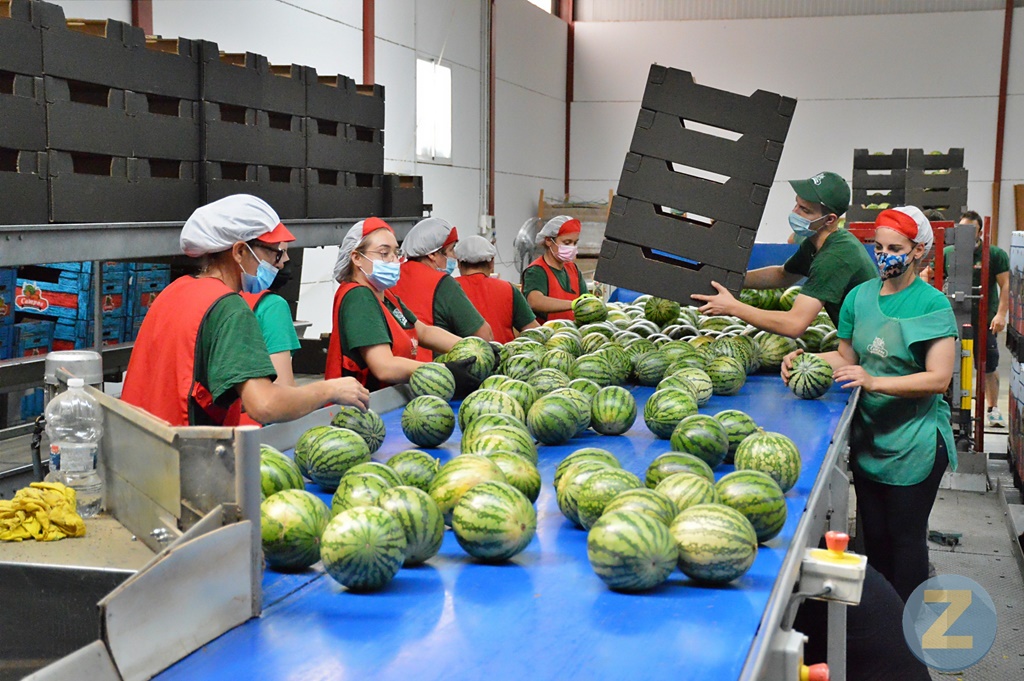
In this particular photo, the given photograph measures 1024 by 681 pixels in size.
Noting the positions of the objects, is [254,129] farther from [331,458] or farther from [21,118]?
[331,458]

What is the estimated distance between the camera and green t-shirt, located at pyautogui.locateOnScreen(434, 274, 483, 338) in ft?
17.7

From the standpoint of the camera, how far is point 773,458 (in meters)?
2.56

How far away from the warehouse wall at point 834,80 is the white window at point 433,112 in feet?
17.9

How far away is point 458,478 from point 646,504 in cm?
44

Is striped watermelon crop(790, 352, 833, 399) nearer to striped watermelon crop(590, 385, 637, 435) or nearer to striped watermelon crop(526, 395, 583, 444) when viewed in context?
striped watermelon crop(590, 385, 637, 435)

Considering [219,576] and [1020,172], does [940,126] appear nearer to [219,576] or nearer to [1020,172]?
[1020,172]

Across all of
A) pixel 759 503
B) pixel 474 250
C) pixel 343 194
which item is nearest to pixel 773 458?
pixel 759 503

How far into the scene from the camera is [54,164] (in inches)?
164

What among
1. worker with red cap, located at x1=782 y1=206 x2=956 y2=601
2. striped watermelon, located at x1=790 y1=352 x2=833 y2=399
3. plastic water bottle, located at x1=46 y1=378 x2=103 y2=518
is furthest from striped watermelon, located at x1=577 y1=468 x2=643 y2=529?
striped watermelon, located at x1=790 y1=352 x2=833 y2=399

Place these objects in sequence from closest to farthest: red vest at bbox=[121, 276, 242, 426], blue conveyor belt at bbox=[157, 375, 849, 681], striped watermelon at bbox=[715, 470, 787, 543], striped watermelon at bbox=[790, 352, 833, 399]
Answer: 1. blue conveyor belt at bbox=[157, 375, 849, 681]
2. striped watermelon at bbox=[715, 470, 787, 543]
3. red vest at bbox=[121, 276, 242, 426]
4. striped watermelon at bbox=[790, 352, 833, 399]

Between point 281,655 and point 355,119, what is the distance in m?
5.34

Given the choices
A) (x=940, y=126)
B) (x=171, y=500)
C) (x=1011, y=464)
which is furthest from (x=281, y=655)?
(x=940, y=126)

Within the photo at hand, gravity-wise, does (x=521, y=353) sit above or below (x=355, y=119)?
below

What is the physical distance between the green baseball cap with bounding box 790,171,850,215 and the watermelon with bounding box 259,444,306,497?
292 centimetres
